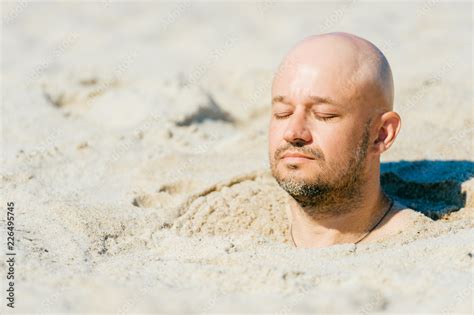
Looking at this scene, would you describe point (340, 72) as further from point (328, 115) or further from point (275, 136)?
point (275, 136)

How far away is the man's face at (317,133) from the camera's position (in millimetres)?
3020

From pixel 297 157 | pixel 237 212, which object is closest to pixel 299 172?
pixel 297 157

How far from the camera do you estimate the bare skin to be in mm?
3027

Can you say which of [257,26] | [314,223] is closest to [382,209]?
[314,223]

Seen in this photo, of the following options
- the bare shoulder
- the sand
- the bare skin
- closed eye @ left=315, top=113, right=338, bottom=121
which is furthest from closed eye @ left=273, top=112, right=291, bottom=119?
the bare shoulder

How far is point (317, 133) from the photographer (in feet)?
9.98

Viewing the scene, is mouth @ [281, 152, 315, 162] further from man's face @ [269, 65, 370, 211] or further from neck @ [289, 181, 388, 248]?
neck @ [289, 181, 388, 248]

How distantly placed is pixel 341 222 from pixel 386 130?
1.49ft

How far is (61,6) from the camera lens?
901 cm

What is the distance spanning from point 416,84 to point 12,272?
11.7 ft

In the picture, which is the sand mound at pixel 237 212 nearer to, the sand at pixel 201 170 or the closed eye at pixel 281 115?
the sand at pixel 201 170

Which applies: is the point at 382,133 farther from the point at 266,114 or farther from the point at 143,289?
the point at 266,114

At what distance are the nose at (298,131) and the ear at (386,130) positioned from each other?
0.34 metres

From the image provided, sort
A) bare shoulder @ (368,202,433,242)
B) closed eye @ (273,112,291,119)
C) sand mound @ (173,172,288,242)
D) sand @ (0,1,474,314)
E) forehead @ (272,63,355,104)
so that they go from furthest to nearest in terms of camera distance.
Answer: sand mound @ (173,172,288,242) < bare shoulder @ (368,202,433,242) < closed eye @ (273,112,291,119) < forehead @ (272,63,355,104) < sand @ (0,1,474,314)
